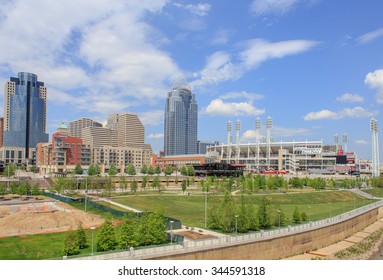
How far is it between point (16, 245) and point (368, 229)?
231 feet

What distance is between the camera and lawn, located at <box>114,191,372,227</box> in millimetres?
72438

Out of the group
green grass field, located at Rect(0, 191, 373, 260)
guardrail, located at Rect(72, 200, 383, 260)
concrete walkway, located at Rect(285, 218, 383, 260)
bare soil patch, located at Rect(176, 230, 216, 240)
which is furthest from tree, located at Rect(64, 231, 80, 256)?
concrete walkway, located at Rect(285, 218, 383, 260)

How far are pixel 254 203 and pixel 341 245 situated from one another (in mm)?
34231

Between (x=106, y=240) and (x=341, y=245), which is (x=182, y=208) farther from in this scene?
(x=106, y=240)

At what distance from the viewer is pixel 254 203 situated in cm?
9419

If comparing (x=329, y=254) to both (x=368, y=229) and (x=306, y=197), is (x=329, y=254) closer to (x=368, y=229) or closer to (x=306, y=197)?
(x=368, y=229)

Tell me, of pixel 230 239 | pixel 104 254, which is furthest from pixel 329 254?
pixel 104 254

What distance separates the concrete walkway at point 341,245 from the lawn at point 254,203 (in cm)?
674

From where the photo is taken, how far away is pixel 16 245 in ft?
149

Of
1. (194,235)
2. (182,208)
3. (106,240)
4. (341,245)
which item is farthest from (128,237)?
(182,208)

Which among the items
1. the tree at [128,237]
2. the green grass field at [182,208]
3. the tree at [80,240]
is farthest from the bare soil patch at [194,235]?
the tree at [80,240]

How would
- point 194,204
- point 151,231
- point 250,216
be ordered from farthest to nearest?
1. point 194,204
2. point 250,216
3. point 151,231

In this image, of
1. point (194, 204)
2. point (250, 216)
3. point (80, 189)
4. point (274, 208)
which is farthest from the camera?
point (80, 189)

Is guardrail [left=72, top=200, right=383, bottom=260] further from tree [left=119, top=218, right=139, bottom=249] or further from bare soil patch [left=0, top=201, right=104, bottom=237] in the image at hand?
bare soil patch [left=0, top=201, right=104, bottom=237]
